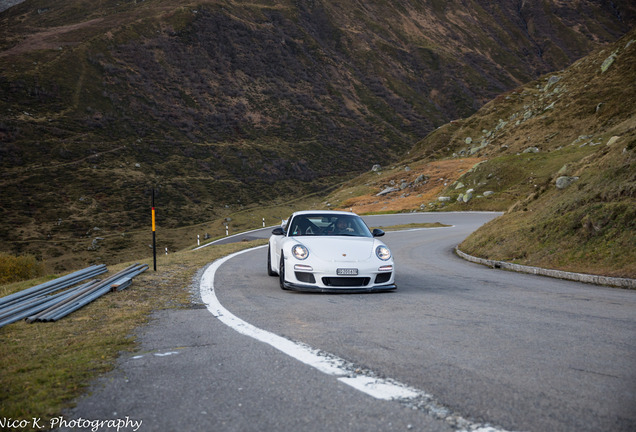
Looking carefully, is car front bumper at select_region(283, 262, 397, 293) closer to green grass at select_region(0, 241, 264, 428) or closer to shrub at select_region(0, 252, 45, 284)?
green grass at select_region(0, 241, 264, 428)

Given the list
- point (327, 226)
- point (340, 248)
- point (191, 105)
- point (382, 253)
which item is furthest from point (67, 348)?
point (191, 105)

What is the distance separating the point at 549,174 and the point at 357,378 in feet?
132

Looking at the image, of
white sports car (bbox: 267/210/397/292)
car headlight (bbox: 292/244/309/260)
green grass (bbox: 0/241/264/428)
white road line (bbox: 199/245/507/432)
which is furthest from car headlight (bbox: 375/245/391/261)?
white road line (bbox: 199/245/507/432)

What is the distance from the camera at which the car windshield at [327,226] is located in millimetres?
10453

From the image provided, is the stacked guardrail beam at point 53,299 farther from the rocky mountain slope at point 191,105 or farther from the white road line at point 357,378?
the rocky mountain slope at point 191,105

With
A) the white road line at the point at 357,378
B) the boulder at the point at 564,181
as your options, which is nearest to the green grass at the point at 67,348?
the white road line at the point at 357,378

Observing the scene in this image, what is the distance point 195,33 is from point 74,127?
145ft

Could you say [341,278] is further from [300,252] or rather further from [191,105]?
[191,105]

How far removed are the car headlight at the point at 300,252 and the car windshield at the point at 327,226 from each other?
3.38ft

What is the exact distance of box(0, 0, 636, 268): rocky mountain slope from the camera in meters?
65.1

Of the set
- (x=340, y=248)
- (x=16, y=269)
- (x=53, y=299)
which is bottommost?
(x=16, y=269)

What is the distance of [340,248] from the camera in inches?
364

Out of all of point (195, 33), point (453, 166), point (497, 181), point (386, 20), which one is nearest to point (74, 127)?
point (195, 33)

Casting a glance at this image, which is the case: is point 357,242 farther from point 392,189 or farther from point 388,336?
point 392,189
